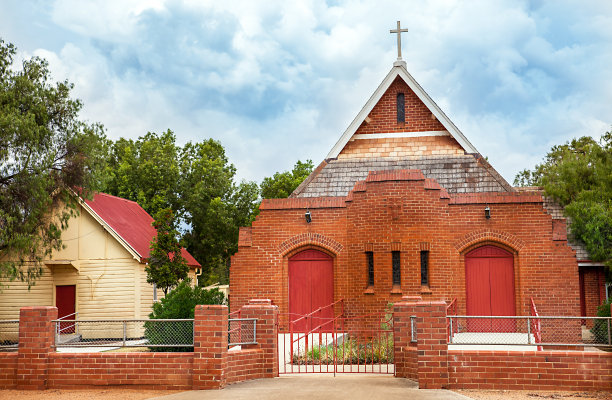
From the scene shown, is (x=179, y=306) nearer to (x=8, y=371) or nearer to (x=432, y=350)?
(x=8, y=371)

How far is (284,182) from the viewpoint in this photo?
4512 centimetres

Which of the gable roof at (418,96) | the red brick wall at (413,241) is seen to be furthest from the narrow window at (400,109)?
the red brick wall at (413,241)

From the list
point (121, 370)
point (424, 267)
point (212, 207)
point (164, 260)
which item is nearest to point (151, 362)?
point (121, 370)

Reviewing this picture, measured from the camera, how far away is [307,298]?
834 inches

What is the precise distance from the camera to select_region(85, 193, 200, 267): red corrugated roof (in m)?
26.3

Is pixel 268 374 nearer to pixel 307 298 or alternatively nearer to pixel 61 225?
pixel 307 298

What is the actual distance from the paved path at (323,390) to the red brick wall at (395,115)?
37.1 ft

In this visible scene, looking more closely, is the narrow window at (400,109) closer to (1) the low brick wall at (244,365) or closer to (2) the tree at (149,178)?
(1) the low brick wall at (244,365)

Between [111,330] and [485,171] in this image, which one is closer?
[485,171]

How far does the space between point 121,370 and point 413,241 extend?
962 cm

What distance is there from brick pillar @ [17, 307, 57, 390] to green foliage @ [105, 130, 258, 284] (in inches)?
1027

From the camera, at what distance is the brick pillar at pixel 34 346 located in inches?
516

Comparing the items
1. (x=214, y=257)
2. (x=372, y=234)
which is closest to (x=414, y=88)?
(x=372, y=234)

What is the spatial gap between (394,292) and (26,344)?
10.0m
